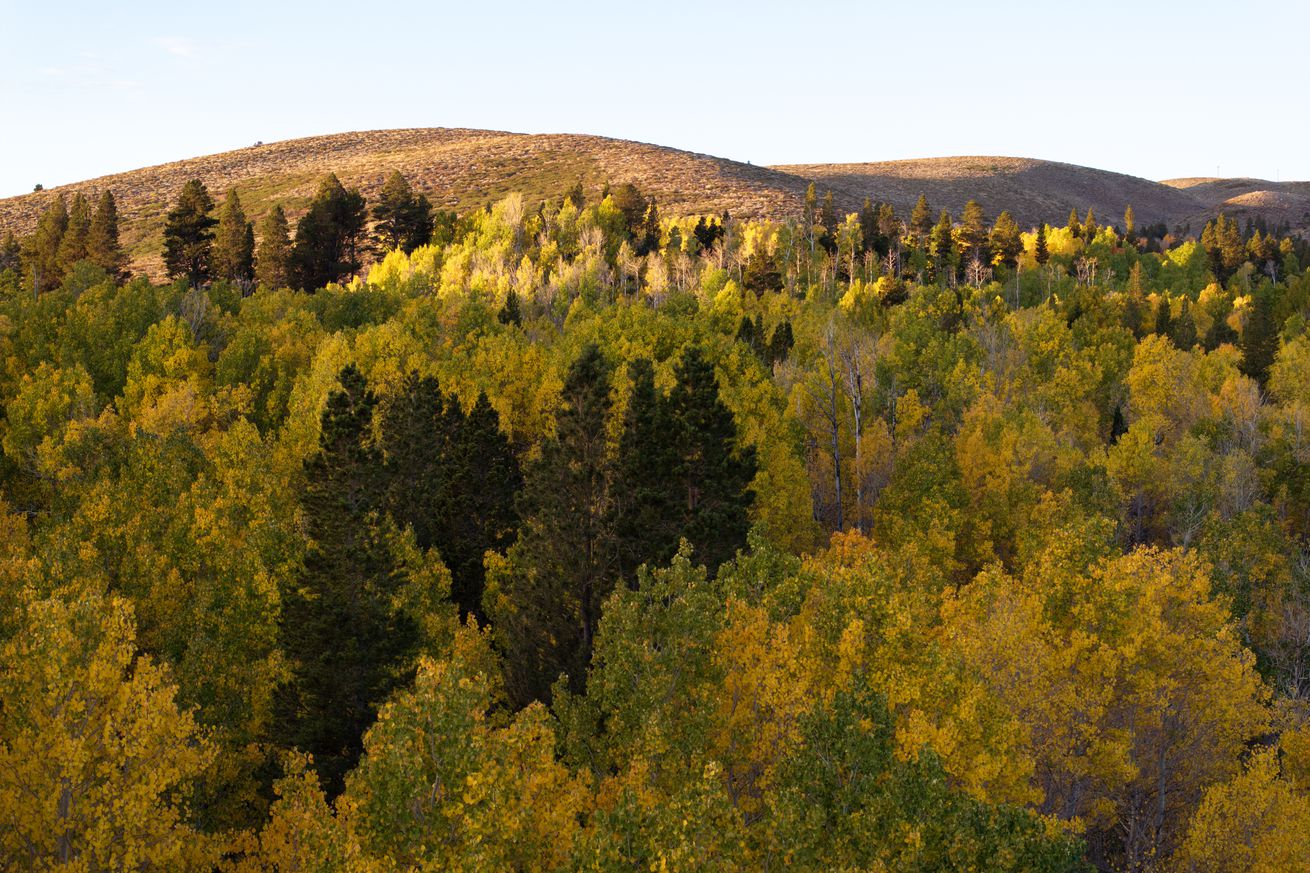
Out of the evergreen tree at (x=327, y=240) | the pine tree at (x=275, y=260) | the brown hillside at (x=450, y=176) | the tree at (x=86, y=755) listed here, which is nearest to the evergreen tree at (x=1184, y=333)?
the brown hillside at (x=450, y=176)

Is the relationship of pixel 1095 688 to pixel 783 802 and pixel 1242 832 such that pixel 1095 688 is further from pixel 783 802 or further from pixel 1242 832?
pixel 783 802

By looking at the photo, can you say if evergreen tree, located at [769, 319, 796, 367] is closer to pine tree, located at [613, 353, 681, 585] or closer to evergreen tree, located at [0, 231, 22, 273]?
pine tree, located at [613, 353, 681, 585]

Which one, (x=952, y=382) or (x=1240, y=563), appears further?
(x=952, y=382)

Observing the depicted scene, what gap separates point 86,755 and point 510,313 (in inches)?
2229

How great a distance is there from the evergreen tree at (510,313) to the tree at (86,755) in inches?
2056

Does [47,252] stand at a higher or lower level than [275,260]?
higher

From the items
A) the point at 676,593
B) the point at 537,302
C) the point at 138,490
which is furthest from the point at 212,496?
the point at 537,302

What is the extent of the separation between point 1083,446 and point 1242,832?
54318 mm

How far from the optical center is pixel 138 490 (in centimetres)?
4400

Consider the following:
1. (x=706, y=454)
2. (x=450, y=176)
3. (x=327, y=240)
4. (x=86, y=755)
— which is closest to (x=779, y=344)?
(x=706, y=454)

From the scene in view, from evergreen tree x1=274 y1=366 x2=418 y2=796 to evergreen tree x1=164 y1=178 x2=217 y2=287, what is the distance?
69090mm

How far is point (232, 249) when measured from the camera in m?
93.8

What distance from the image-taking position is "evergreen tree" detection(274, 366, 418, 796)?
3091 centimetres

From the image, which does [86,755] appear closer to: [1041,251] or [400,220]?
[400,220]
